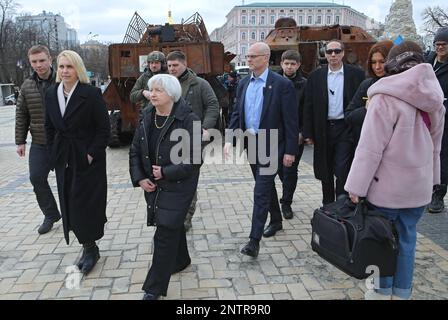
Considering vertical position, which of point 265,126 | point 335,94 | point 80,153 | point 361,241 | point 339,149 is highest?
point 335,94

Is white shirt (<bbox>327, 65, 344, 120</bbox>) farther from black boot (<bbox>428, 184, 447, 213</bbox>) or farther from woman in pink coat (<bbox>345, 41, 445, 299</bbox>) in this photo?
black boot (<bbox>428, 184, 447, 213</bbox>)

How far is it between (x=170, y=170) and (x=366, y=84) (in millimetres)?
1992

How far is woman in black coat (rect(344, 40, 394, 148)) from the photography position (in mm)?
3520

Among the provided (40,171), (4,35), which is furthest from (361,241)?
(4,35)

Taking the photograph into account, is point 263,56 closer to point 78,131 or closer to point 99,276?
point 78,131

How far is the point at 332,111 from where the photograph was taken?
4434 millimetres

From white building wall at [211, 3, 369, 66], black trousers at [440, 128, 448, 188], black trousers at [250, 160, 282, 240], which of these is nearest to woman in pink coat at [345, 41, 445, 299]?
black trousers at [250, 160, 282, 240]

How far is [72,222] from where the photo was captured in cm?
371

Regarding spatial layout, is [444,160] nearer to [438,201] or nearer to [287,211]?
[438,201]

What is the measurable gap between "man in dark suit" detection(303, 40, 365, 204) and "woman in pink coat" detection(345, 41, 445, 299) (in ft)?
5.11

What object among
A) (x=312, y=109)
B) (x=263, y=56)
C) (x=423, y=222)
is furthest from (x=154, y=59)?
(x=423, y=222)

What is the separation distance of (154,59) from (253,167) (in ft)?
5.64

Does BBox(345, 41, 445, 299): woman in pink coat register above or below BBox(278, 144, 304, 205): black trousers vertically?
above

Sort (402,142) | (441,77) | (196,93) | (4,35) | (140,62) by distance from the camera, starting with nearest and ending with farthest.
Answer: (402,142) → (196,93) → (441,77) → (140,62) → (4,35)
